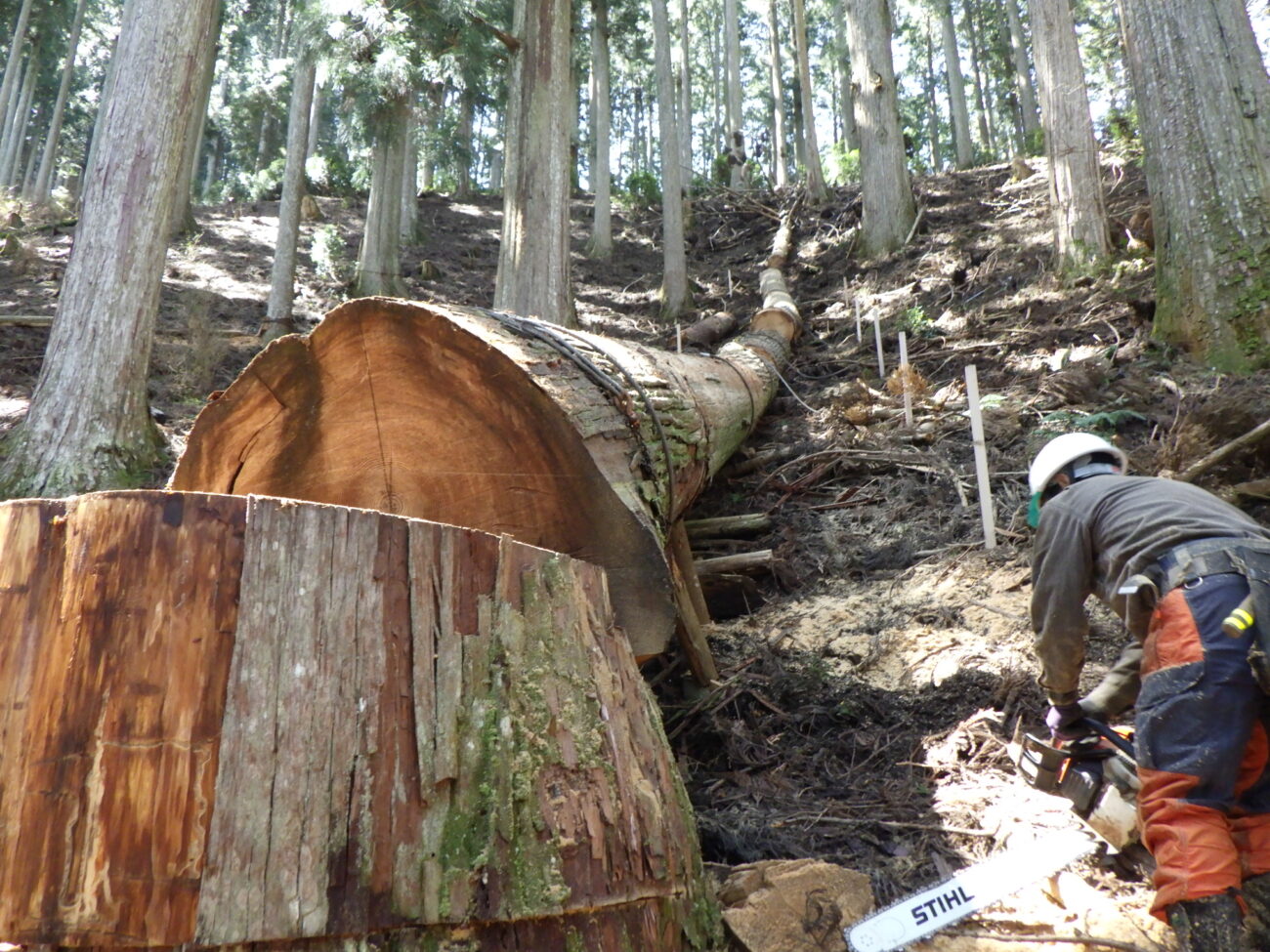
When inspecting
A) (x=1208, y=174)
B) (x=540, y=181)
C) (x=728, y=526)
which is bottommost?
(x=728, y=526)

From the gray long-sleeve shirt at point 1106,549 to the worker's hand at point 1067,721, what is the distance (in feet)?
0.09

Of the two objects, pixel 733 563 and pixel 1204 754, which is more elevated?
pixel 733 563

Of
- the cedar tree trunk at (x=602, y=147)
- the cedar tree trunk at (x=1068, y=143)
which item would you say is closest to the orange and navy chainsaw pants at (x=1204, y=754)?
the cedar tree trunk at (x=1068, y=143)

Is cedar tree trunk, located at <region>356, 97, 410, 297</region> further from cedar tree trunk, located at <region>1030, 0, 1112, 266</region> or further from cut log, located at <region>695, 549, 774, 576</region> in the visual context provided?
cut log, located at <region>695, 549, 774, 576</region>

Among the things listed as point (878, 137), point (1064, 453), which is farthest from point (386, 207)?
point (1064, 453)

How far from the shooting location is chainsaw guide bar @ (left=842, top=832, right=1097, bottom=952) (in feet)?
6.85

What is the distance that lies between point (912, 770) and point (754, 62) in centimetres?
4263

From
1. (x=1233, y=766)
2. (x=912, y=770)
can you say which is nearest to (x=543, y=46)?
(x=912, y=770)

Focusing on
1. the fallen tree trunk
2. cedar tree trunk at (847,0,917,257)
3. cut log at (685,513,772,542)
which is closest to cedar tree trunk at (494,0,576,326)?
cut log at (685,513,772,542)

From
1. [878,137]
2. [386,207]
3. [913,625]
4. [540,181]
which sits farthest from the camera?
[386,207]

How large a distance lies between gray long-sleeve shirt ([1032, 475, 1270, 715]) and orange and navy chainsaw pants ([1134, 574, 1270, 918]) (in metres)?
0.19

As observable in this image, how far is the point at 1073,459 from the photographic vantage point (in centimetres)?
305

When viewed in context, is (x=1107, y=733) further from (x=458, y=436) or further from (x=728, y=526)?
(x=728, y=526)

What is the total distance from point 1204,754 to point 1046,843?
1.68 feet
